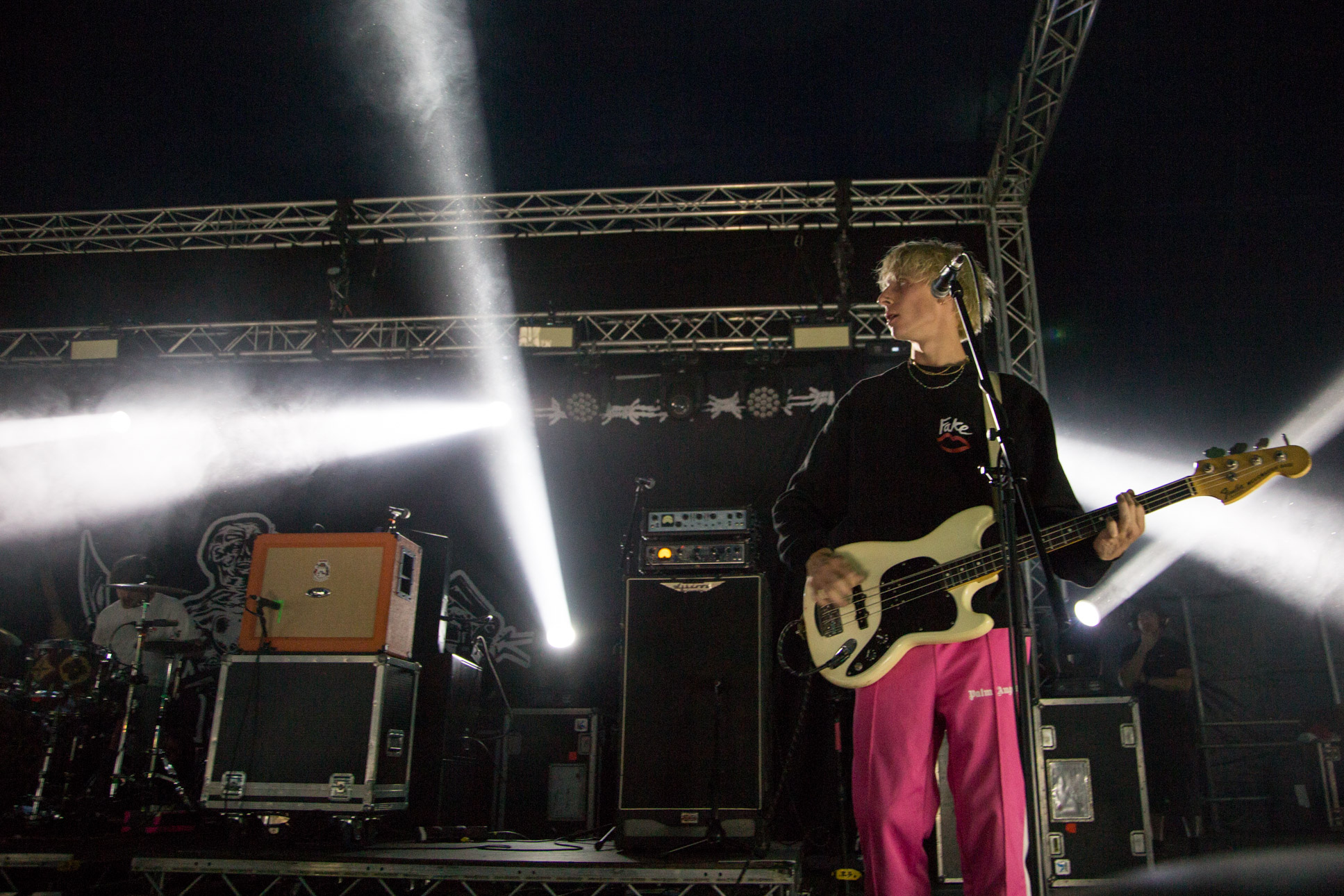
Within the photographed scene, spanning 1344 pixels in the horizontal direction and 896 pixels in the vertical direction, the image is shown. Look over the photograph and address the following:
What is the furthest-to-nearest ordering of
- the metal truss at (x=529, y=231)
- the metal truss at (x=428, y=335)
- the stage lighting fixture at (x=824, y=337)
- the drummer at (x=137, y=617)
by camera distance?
the metal truss at (x=428, y=335), the metal truss at (x=529, y=231), the stage lighting fixture at (x=824, y=337), the drummer at (x=137, y=617)

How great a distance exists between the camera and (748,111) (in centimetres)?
566

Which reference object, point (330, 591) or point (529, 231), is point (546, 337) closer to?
point (529, 231)

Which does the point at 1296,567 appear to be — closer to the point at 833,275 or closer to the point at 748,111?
the point at 833,275

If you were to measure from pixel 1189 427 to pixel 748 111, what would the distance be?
12.7ft

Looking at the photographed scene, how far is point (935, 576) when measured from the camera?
200 centimetres

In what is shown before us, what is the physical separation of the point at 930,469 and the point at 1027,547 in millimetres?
282

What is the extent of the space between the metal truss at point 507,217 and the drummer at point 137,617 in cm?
259

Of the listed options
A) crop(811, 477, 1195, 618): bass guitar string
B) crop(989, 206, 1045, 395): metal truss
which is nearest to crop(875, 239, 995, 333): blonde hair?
crop(811, 477, 1195, 618): bass guitar string

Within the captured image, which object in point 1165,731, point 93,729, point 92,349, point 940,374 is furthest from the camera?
point 92,349

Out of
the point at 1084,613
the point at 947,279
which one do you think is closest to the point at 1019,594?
the point at 947,279

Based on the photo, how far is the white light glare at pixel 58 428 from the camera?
7.10 meters

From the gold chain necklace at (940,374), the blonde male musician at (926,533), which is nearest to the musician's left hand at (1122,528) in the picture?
the blonde male musician at (926,533)

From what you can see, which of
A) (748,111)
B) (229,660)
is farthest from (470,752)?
(748,111)

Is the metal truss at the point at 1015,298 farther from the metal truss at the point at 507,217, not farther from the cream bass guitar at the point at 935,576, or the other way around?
the cream bass guitar at the point at 935,576
